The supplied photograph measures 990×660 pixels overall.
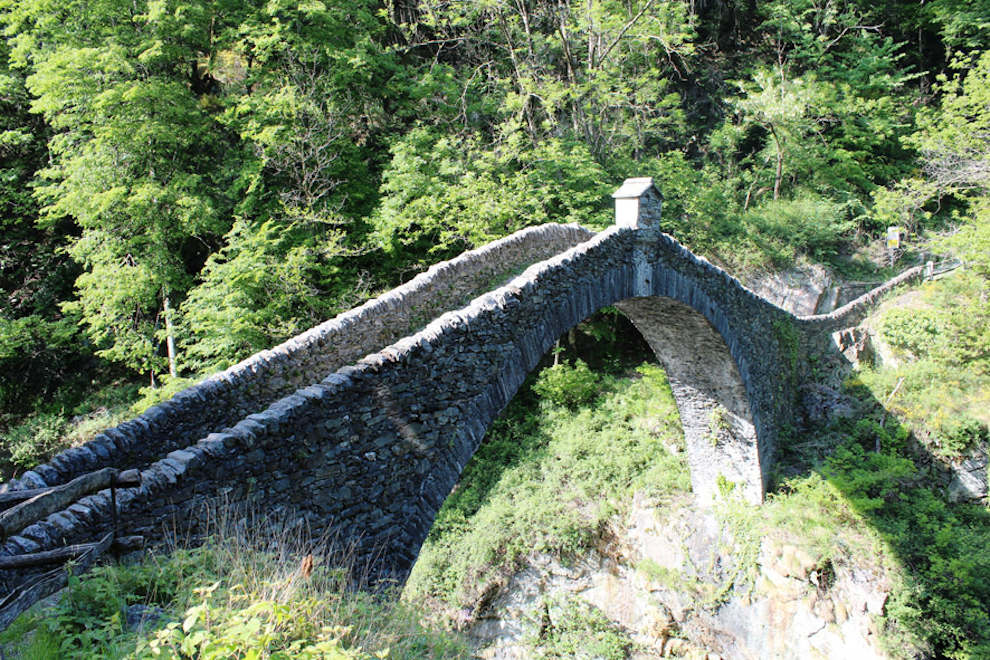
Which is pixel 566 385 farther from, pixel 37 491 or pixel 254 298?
pixel 37 491

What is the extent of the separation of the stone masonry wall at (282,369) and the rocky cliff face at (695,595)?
5.80 meters

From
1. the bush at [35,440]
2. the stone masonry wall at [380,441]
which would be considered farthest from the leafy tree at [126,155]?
the stone masonry wall at [380,441]

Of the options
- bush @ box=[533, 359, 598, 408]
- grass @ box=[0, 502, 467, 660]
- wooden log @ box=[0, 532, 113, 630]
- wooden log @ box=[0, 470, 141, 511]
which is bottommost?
bush @ box=[533, 359, 598, 408]

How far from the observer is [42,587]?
8.25 feet

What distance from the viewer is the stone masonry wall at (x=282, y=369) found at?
4586mm

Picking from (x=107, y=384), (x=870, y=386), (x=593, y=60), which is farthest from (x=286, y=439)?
(x=593, y=60)

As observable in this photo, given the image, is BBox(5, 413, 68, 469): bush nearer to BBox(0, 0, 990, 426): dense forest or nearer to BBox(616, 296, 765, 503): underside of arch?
BBox(0, 0, 990, 426): dense forest

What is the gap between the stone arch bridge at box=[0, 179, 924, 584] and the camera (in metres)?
3.68

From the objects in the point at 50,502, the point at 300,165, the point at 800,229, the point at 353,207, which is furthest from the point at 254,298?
the point at 800,229

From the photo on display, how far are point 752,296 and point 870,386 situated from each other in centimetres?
352

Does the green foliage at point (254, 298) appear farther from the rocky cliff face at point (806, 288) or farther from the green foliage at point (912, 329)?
the rocky cliff face at point (806, 288)

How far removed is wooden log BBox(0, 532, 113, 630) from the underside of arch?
305 inches

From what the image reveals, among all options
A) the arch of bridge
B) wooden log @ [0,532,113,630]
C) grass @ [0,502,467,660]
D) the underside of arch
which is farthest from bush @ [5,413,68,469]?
the underside of arch

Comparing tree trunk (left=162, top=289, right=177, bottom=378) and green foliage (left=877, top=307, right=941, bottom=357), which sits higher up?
tree trunk (left=162, top=289, right=177, bottom=378)
